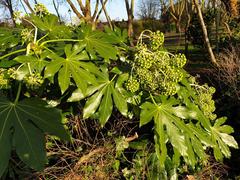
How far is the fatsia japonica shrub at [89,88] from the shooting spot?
1734 mm

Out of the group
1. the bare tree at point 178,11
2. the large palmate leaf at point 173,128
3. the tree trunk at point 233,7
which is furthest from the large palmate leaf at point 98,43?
the bare tree at point 178,11

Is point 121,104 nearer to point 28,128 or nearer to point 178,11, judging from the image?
point 28,128

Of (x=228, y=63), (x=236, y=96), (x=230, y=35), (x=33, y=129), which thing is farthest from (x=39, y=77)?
(x=230, y=35)

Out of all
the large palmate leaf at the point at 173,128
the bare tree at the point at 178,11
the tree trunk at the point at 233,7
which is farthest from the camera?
the bare tree at the point at 178,11

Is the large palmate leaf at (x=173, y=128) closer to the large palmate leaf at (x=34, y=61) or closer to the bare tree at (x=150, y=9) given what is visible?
the large palmate leaf at (x=34, y=61)

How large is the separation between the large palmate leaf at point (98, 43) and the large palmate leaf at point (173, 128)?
13.1 inches

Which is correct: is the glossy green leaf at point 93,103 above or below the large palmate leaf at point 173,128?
above

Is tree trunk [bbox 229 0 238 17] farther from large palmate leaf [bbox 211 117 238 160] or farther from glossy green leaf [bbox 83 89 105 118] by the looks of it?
glossy green leaf [bbox 83 89 105 118]

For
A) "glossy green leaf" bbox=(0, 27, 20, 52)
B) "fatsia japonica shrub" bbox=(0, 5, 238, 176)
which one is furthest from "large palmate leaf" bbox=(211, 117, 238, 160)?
"glossy green leaf" bbox=(0, 27, 20, 52)

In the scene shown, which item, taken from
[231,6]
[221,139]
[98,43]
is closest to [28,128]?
[98,43]

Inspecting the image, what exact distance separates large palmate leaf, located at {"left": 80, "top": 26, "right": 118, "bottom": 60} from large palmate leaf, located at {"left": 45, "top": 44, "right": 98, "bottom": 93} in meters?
0.08

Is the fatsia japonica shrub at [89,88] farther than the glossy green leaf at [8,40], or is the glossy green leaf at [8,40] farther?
the glossy green leaf at [8,40]

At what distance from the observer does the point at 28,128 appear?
1717mm

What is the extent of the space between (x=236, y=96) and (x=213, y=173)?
2232mm
